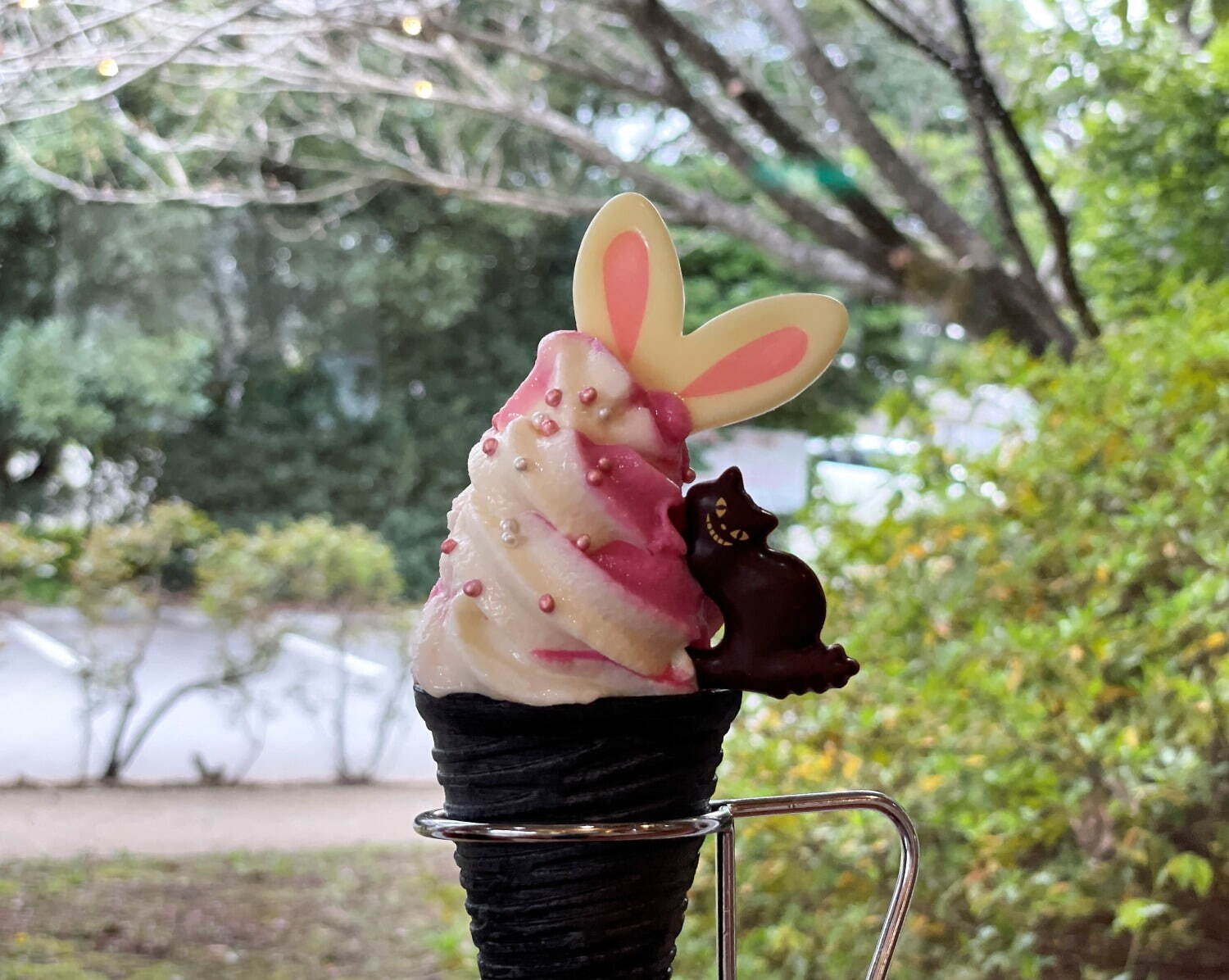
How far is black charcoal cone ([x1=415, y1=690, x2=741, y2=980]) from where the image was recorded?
0.61m

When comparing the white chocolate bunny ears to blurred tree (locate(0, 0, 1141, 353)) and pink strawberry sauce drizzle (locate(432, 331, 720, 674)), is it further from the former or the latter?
Answer: blurred tree (locate(0, 0, 1141, 353))

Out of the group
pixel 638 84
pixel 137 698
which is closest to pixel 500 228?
pixel 638 84

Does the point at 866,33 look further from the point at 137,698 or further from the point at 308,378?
the point at 137,698

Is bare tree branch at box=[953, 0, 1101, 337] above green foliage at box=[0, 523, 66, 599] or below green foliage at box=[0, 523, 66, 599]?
above

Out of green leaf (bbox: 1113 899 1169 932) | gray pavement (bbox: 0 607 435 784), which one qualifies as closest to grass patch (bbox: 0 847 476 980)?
gray pavement (bbox: 0 607 435 784)

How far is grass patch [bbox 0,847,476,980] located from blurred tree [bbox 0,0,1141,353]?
3.65ft

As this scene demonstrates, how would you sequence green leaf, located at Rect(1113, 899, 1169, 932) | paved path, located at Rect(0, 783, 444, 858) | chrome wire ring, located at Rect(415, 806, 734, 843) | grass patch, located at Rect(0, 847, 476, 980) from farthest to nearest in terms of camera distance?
paved path, located at Rect(0, 783, 444, 858) → grass patch, located at Rect(0, 847, 476, 980) → green leaf, located at Rect(1113, 899, 1169, 932) → chrome wire ring, located at Rect(415, 806, 734, 843)

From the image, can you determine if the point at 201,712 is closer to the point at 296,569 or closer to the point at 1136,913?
the point at 296,569

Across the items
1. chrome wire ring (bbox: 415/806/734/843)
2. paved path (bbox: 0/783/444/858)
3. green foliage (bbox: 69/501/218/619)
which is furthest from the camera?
green foliage (bbox: 69/501/218/619)

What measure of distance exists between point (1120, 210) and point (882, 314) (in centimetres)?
49

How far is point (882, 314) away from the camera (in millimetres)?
2502

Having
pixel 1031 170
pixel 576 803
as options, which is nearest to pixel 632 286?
pixel 576 803

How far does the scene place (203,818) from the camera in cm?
203

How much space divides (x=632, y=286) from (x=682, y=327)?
1.5 inches
